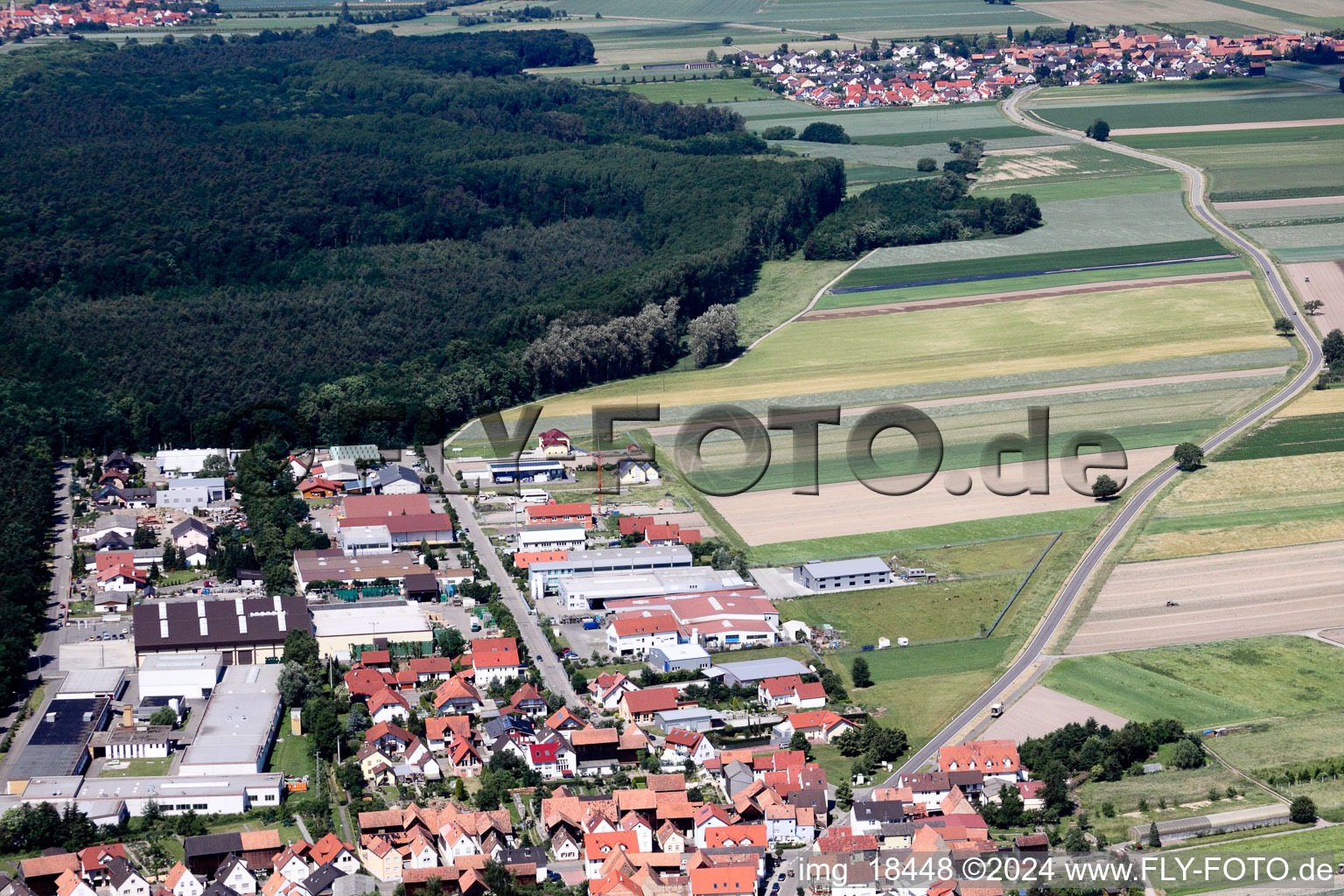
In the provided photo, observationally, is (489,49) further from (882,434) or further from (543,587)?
(543,587)

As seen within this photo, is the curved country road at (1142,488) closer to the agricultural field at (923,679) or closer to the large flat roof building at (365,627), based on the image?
the agricultural field at (923,679)

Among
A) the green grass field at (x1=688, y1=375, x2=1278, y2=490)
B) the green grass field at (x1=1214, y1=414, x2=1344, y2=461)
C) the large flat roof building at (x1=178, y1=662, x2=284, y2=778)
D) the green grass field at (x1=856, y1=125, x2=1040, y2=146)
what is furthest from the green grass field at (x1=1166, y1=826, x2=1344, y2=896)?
the green grass field at (x1=856, y1=125, x2=1040, y2=146)

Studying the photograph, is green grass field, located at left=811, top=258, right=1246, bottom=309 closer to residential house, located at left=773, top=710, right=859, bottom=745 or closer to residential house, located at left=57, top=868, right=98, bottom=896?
residential house, located at left=773, top=710, right=859, bottom=745

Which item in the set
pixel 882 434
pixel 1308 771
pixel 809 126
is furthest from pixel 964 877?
pixel 809 126

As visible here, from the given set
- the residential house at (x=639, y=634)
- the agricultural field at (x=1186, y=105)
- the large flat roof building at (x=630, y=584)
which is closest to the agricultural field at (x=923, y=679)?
the residential house at (x=639, y=634)

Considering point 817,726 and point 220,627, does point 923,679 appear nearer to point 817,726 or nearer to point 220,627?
point 817,726
